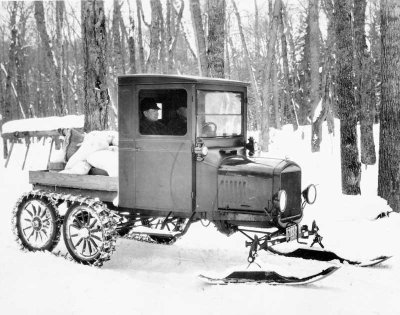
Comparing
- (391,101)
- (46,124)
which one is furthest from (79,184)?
(46,124)


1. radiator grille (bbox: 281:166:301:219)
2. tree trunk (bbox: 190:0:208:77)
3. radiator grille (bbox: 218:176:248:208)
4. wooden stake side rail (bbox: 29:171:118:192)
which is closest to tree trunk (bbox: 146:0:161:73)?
tree trunk (bbox: 190:0:208:77)

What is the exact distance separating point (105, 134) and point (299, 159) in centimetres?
1083

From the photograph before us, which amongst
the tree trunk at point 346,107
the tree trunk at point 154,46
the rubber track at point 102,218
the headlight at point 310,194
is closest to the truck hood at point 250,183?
the headlight at point 310,194

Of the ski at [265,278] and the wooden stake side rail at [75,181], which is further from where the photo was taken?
the wooden stake side rail at [75,181]

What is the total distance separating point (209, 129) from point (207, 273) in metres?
1.86

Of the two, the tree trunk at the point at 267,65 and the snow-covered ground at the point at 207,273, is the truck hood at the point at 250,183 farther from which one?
the tree trunk at the point at 267,65

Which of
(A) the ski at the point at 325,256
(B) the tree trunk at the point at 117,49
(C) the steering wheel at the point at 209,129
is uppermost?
(B) the tree trunk at the point at 117,49

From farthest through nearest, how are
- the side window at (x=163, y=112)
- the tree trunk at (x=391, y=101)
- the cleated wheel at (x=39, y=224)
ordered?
the tree trunk at (x=391, y=101) < the cleated wheel at (x=39, y=224) < the side window at (x=163, y=112)

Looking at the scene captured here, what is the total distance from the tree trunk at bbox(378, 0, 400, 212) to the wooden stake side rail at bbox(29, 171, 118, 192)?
16.8 feet

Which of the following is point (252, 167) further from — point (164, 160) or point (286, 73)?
point (286, 73)

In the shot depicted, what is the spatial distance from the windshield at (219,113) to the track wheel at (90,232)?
5.24 feet

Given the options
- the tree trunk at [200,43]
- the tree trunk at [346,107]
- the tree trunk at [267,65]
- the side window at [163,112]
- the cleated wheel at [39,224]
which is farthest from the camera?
the tree trunk at [267,65]

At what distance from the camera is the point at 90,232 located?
621cm

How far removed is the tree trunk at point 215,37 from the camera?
1141cm
